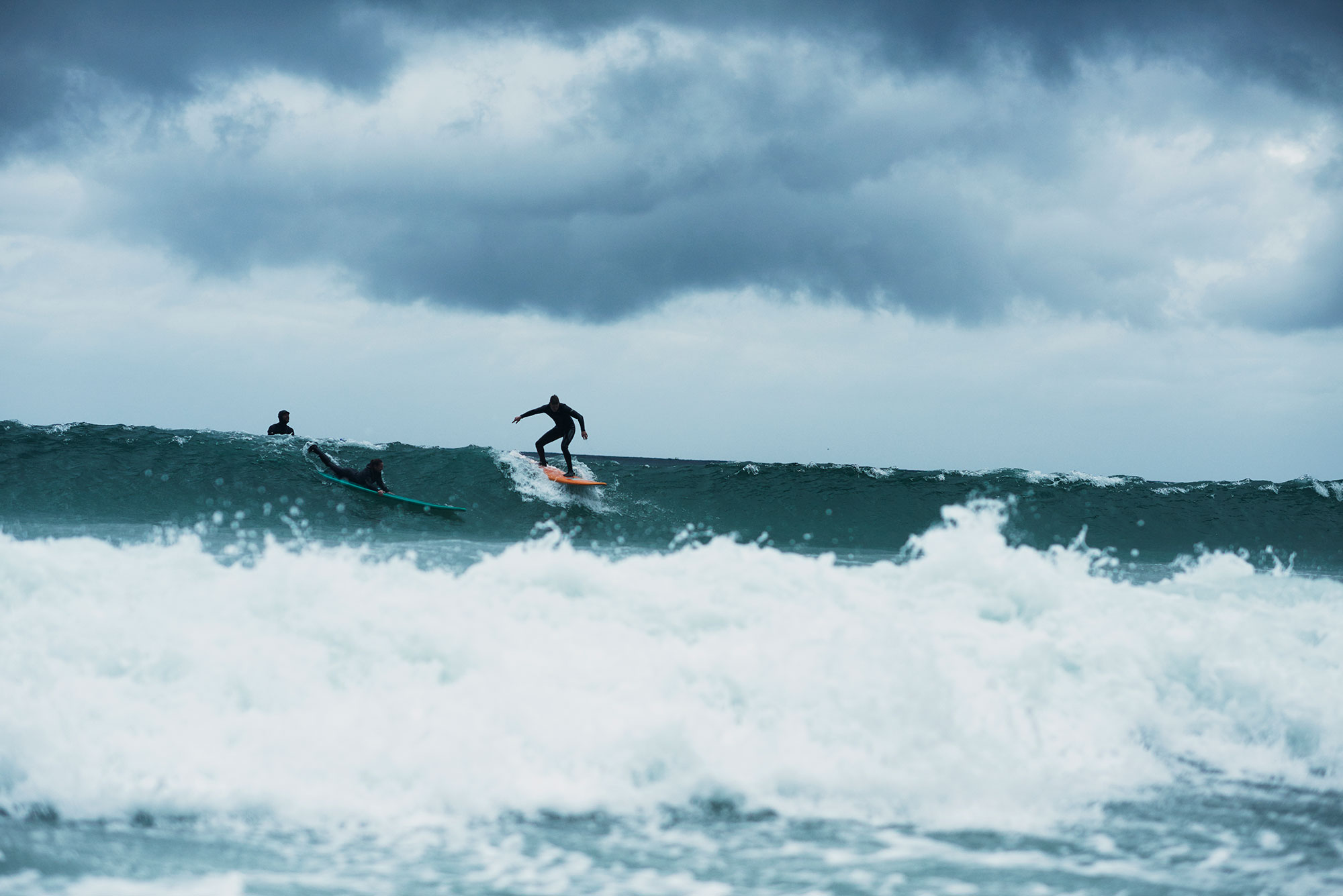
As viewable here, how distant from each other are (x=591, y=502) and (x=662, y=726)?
12646 mm

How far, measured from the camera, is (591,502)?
1744cm

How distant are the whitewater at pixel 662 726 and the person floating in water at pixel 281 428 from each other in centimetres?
1409

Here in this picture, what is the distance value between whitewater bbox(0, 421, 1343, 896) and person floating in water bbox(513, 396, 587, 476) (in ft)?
34.1

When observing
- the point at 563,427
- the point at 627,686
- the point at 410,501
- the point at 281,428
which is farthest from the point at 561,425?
the point at 627,686

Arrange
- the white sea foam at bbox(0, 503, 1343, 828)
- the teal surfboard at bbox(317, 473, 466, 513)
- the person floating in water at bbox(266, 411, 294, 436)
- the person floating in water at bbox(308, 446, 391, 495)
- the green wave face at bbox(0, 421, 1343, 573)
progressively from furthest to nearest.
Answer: the person floating in water at bbox(266, 411, 294, 436) < the person floating in water at bbox(308, 446, 391, 495) < the teal surfboard at bbox(317, 473, 466, 513) < the green wave face at bbox(0, 421, 1343, 573) < the white sea foam at bbox(0, 503, 1343, 828)

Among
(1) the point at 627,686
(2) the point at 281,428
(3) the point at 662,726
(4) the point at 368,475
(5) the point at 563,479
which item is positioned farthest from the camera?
(2) the point at 281,428

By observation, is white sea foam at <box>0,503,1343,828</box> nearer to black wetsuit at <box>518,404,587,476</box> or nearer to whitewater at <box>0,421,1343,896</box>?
whitewater at <box>0,421,1343,896</box>

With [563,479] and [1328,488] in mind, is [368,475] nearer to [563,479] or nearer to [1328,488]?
[563,479]

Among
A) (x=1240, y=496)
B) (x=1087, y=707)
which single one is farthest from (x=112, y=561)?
(x=1240, y=496)

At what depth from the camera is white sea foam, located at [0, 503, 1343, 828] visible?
14.7 feet

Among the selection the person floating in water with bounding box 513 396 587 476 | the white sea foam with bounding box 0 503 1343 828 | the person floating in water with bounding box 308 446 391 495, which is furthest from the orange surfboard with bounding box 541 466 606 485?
the white sea foam with bounding box 0 503 1343 828

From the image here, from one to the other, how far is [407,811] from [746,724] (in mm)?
1827

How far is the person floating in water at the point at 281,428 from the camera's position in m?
20.3

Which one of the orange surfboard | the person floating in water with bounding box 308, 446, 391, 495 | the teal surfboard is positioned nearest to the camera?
the teal surfboard
